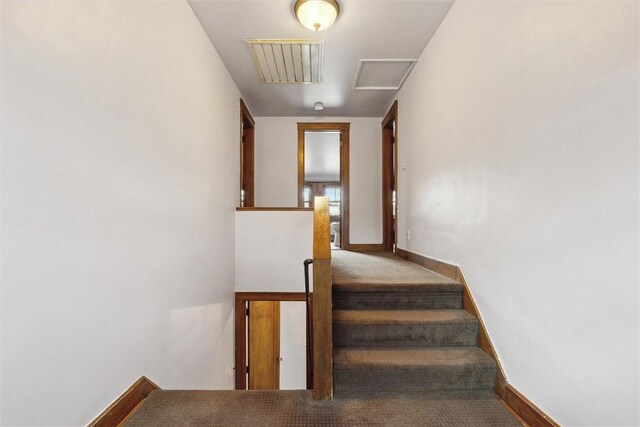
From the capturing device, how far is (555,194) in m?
1.32

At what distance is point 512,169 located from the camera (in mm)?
1615

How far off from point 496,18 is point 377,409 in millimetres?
2276

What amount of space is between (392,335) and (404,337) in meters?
0.08

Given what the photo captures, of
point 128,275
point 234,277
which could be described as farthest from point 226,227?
point 128,275

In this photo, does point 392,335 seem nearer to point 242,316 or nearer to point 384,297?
point 384,297

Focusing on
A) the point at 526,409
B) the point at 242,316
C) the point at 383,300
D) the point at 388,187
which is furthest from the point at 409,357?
the point at 388,187

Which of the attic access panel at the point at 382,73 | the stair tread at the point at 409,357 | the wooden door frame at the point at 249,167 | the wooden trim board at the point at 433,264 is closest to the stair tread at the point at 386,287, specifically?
the wooden trim board at the point at 433,264

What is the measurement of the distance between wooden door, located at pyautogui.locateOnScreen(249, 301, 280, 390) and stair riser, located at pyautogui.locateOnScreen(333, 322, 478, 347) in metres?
2.32

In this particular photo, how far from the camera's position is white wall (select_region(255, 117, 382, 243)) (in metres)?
4.96

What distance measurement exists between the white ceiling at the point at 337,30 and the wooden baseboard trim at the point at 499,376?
1.98 meters

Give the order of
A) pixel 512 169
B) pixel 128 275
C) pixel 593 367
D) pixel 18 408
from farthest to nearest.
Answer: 1. pixel 512 169
2. pixel 128 275
3. pixel 593 367
4. pixel 18 408

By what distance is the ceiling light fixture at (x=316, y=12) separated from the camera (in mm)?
2146

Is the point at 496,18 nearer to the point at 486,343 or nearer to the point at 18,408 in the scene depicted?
the point at 486,343

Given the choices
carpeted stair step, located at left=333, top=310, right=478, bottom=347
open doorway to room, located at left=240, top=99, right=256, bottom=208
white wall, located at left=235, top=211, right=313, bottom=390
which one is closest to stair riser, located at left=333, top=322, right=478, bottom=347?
carpeted stair step, located at left=333, top=310, right=478, bottom=347
